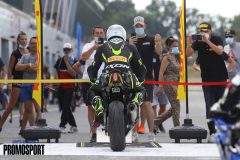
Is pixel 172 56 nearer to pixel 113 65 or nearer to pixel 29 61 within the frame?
pixel 29 61

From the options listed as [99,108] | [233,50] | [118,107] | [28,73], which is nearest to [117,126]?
[118,107]

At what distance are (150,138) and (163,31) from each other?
6547 inches

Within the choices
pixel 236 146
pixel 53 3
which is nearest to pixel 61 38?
pixel 53 3

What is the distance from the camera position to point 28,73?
14.5 meters

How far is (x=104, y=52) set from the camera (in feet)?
35.9

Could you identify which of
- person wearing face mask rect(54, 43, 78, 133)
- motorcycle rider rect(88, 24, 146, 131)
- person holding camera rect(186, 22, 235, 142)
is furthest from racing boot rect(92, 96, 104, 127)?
person wearing face mask rect(54, 43, 78, 133)

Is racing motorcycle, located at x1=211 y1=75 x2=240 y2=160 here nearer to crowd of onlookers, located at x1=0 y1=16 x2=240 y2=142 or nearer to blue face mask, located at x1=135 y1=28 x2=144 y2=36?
crowd of onlookers, located at x1=0 y1=16 x2=240 y2=142

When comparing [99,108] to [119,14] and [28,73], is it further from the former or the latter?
[119,14]

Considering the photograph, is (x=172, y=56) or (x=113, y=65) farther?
(x=172, y=56)

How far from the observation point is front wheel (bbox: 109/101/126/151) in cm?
1012

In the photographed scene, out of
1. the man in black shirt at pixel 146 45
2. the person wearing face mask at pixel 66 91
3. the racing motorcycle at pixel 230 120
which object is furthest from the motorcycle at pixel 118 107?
the person wearing face mask at pixel 66 91

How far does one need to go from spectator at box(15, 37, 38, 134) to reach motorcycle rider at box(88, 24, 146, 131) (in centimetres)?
322

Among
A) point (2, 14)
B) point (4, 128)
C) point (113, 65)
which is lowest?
point (4, 128)

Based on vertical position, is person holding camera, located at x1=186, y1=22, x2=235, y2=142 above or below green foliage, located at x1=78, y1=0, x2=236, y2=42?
below
